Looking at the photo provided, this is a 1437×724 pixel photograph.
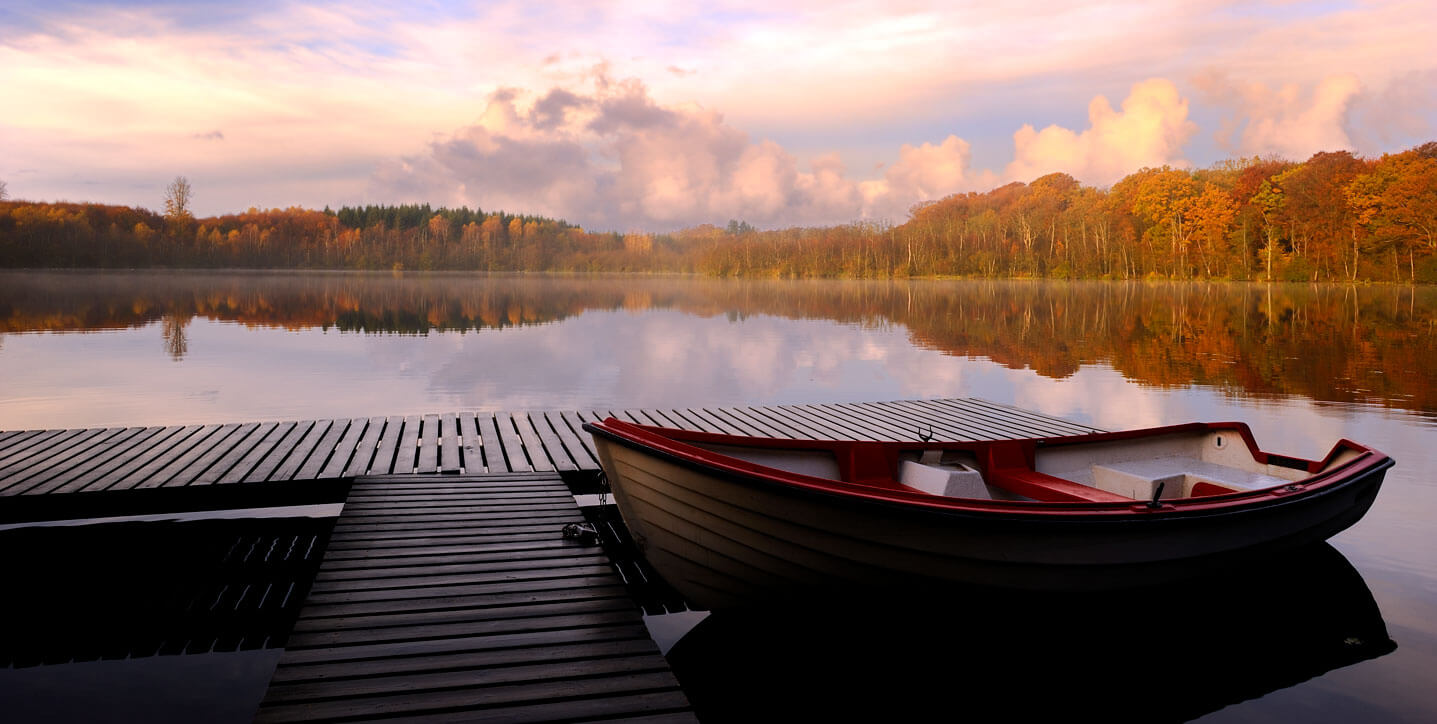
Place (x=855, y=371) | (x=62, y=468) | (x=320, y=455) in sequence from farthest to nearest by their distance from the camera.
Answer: (x=855, y=371), (x=320, y=455), (x=62, y=468)

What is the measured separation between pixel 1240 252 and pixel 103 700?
7946cm

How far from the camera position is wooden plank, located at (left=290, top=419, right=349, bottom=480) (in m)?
7.02

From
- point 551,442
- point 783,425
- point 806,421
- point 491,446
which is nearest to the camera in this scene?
point 491,446

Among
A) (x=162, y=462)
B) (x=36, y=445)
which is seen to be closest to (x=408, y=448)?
(x=162, y=462)

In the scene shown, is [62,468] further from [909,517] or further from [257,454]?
[909,517]

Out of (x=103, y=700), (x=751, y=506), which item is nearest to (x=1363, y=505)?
(x=751, y=506)

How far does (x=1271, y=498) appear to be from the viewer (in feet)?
18.3

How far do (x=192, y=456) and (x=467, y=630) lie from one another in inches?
182

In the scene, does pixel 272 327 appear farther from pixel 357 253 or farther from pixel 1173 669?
pixel 357 253

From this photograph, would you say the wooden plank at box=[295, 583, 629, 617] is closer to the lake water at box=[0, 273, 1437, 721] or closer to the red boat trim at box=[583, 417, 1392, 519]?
the red boat trim at box=[583, 417, 1392, 519]

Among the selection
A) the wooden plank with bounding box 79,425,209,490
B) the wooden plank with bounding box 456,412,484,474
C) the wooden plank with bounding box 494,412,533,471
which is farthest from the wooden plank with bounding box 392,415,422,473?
the wooden plank with bounding box 79,425,209,490

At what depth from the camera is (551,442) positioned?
28.5 feet

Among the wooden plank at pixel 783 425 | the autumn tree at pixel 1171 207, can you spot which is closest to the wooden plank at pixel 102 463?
the wooden plank at pixel 783 425

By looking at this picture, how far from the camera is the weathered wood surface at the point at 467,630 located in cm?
371
